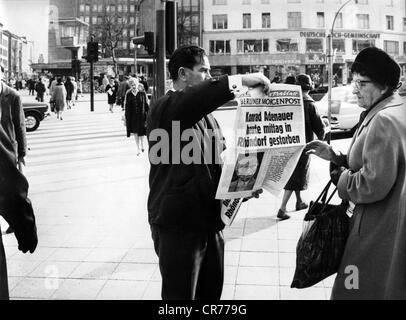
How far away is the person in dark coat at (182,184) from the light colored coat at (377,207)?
691mm

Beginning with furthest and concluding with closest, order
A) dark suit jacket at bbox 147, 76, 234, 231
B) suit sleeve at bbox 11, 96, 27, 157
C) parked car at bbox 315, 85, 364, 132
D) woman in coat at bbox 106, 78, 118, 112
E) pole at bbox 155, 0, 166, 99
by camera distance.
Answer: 1. woman in coat at bbox 106, 78, 118, 112
2. parked car at bbox 315, 85, 364, 132
3. pole at bbox 155, 0, 166, 99
4. suit sleeve at bbox 11, 96, 27, 157
5. dark suit jacket at bbox 147, 76, 234, 231

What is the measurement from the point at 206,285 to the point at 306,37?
177 ft

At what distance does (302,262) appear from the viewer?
259 centimetres

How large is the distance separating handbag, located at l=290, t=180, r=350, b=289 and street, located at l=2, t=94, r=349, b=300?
145 cm

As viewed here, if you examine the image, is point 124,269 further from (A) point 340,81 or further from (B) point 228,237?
(A) point 340,81

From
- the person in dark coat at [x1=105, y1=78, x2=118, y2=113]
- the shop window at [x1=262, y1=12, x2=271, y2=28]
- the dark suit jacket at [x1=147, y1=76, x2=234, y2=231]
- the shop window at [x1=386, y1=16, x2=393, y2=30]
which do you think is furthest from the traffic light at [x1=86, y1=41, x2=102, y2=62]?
the shop window at [x1=386, y1=16, x2=393, y2=30]

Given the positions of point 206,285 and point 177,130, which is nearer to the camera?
point 177,130

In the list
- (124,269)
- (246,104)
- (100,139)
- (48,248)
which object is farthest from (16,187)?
(100,139)

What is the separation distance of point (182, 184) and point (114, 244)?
3.01m

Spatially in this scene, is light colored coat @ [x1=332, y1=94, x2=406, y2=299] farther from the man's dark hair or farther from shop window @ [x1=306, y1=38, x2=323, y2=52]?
shop window @ [x1=306, y1=38, x2=323, y2=52]

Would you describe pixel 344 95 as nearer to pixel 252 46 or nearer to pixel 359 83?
pixel 359 83

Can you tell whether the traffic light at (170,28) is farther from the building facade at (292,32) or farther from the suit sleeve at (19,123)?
the building facade at (292,32)

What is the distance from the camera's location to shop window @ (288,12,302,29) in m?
54.2

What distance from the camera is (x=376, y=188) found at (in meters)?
2.33
